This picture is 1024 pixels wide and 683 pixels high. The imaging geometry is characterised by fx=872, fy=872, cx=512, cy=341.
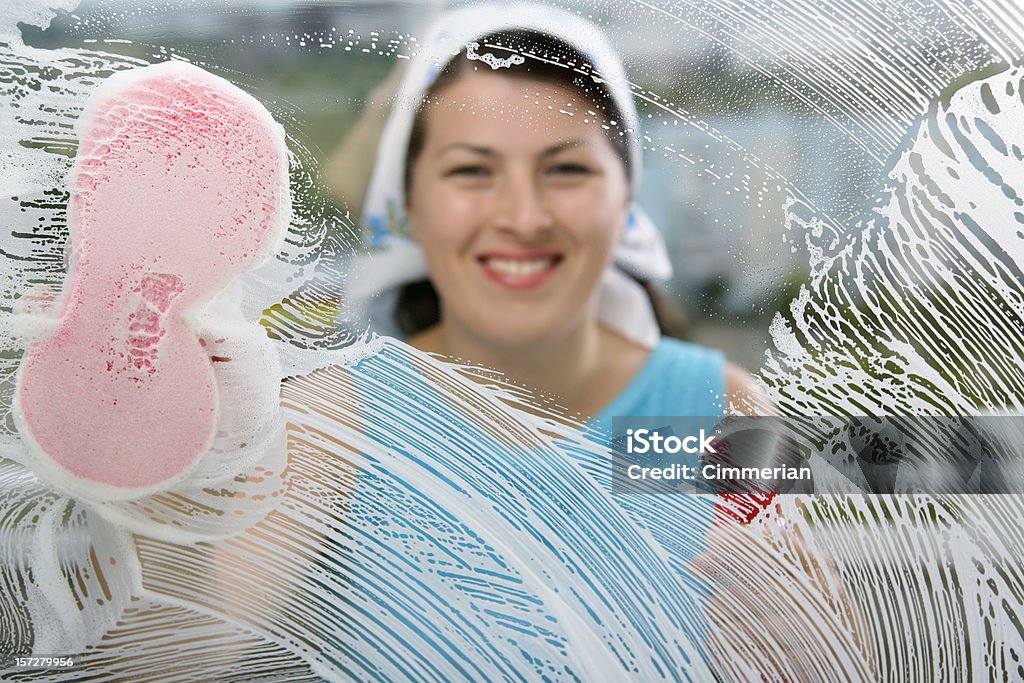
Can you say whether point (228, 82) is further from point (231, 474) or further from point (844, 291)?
point (844, 291)

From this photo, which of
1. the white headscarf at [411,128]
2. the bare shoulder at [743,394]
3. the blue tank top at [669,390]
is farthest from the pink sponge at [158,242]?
the bare shoulder at [743,394]

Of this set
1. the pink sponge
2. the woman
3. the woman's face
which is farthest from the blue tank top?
the pink sponge

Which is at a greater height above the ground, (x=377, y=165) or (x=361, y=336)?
(x=377, y=165)

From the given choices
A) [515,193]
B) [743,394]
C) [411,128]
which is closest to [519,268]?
[515,193]

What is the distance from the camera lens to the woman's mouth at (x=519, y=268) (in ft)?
4.96

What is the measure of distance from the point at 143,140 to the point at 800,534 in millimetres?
1365

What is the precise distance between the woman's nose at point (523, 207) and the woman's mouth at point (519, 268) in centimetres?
4

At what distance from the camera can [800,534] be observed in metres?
1.56

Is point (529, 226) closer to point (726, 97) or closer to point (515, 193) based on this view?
point (515, 193)

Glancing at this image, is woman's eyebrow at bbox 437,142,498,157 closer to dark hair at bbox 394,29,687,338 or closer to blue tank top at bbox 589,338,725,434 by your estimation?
dark hair at bbox 394,29,687,338

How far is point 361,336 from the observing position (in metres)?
1.56

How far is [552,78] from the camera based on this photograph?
4.94 feet

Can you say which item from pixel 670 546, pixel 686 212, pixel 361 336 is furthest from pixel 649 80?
pixel 670 546

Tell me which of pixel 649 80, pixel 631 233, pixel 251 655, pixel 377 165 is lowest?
pixel 251 655
